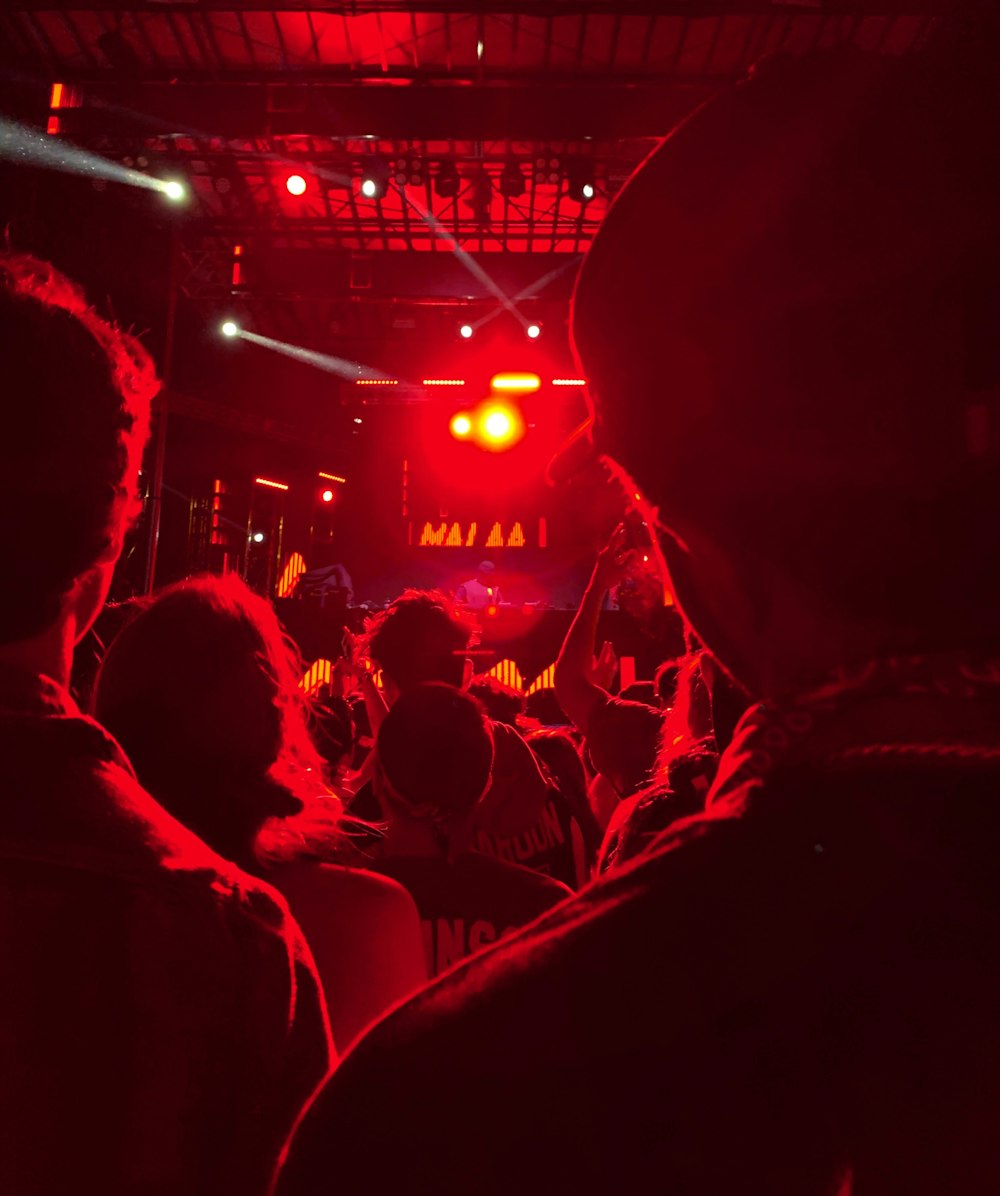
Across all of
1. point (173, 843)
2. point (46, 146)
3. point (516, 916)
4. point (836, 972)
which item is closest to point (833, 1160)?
point (836, 972)

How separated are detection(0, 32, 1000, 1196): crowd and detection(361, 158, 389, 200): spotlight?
8803 mm

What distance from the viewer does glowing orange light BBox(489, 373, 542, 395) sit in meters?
11.4

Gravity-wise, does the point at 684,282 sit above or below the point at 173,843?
above

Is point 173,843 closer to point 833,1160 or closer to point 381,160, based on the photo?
point 833,1160

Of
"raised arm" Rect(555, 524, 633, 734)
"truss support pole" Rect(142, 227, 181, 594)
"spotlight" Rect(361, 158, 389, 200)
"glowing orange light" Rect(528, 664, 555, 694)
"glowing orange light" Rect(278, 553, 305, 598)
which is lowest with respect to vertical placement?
"glowing orange light" Rect(528, 664, 555, 694)

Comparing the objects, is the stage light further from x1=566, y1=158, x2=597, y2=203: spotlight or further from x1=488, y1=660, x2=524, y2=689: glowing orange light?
x1=488, y1=660, x2=524, y2=689: glowing orange light

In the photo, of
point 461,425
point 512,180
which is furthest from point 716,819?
point 461,425

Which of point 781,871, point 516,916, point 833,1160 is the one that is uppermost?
point 781,871

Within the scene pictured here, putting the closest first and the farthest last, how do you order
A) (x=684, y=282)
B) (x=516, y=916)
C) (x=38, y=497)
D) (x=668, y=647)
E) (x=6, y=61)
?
(x=684, y=282)
(x=38, y=497)
(x=516, y=916)
(x=668, y=647)
(x=6, y=61)

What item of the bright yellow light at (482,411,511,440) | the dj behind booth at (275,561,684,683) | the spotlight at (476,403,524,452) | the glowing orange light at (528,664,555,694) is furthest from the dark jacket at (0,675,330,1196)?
the bright yellow light at (482,411,511,440)

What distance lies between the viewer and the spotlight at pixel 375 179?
8891 millimetres

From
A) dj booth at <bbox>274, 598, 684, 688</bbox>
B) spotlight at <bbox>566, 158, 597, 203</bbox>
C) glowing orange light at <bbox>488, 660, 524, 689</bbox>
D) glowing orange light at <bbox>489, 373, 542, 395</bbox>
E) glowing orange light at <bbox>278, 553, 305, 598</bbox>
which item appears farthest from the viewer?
glowing orange light at <bbox>278, 553, 305, 598</bbox>

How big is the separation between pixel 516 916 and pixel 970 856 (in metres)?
2.01

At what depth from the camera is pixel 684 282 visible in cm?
61
